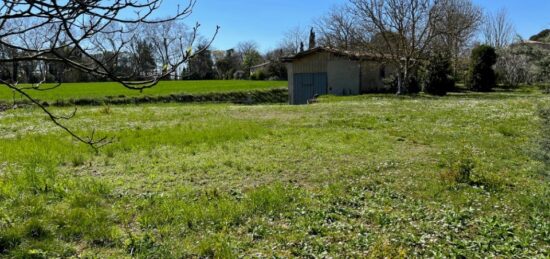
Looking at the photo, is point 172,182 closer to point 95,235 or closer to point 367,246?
point 95,235

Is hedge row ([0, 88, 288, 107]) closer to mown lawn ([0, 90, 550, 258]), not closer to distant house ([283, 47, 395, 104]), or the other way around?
distant house ([283, 47, 395, 104])

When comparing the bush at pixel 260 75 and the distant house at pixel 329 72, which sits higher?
the bush at pixel 260 75

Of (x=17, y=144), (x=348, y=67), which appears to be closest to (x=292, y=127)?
(x=17, y=144)

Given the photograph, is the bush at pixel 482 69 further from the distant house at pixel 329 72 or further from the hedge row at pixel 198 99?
the hedge row at pixel 198 99

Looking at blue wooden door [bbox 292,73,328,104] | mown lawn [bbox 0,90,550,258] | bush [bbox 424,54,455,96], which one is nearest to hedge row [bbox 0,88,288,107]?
blue wooden door [bbox 292,73,328,104]

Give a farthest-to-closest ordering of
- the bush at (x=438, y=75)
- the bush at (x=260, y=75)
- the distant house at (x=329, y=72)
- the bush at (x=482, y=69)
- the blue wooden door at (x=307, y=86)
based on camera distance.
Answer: the bush at (x=260, y=75)
the bush at (x=482, y=69)
the blue wooden door at (x=307, y=86)
the distant house at (x=329, y=72)
the bush at (x=438, y=75)

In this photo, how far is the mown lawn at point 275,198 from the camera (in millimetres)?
4609

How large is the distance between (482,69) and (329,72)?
1527cm

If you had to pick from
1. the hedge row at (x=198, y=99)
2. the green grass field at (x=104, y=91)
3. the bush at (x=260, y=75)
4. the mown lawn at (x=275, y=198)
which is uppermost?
the bush at (x=260, y=75)

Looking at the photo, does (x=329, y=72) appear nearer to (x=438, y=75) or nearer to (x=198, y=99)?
(x=438, y=75)

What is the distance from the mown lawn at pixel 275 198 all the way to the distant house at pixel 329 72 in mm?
23629

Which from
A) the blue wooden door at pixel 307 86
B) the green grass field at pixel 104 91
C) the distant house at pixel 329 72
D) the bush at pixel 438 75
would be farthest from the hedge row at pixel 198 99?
the bush at pixel 438 75

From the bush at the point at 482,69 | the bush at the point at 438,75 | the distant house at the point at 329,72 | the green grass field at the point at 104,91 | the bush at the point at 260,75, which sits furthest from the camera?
the bush at the point at 260,75

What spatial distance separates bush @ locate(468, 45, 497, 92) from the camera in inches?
1462
